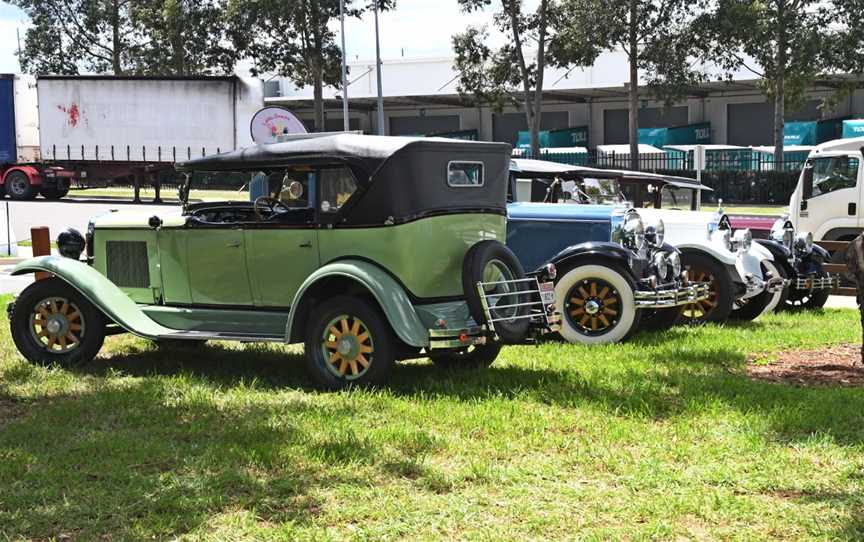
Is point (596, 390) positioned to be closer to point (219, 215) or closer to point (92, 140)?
point (219, 215)

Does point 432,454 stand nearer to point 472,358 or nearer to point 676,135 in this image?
point 472,358

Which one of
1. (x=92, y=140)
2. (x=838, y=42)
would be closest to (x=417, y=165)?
(x=838, y=42)

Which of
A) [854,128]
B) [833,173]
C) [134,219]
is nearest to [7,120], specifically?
[833,173]

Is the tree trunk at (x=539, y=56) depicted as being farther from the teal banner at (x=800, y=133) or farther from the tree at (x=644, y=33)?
the teal banner at (x=800, y=133)

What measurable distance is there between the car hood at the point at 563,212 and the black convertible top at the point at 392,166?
8.20 feet

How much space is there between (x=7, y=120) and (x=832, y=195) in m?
27.1

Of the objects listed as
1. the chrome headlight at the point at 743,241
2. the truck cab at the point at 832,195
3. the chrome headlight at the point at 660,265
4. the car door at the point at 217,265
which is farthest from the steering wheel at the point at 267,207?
the truck cab at the point at 832,195

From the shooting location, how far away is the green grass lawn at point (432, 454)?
432 centimetres

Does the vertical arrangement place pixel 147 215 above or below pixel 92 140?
below

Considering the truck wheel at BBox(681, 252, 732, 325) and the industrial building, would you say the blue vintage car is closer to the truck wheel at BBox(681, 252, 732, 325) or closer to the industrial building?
the truck wheel at BBox(681, 252, 732, 325)

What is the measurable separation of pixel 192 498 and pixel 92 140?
30.1m

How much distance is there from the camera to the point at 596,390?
680cm

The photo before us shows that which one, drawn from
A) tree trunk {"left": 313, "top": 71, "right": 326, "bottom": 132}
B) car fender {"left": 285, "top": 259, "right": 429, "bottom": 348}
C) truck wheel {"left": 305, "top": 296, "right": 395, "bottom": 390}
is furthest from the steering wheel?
tree trunk {"left": 313, "top": 71, "right": 326, "bottom": 132}

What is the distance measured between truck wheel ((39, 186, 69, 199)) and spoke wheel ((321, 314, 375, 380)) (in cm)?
2916
